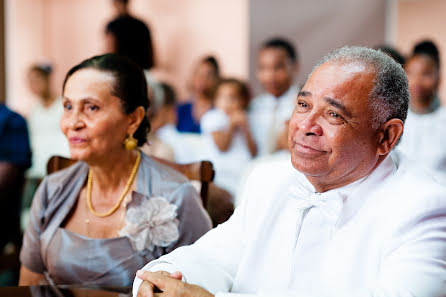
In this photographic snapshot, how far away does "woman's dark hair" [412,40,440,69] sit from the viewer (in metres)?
4.28

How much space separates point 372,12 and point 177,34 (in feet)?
6.81

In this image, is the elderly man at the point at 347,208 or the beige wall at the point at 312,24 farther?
the beige wall at the point at 312,24

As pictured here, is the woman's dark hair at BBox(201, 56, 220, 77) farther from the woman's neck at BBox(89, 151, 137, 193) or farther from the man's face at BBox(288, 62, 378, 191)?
the man's face at BBox(288, 62, 378, 191)

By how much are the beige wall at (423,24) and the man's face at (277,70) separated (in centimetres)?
317

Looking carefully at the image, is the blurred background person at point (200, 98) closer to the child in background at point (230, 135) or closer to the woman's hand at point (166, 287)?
the child in background at point (230, 135)

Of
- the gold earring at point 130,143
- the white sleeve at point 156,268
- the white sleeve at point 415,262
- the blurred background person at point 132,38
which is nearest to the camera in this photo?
the white sleeve at point 415,262

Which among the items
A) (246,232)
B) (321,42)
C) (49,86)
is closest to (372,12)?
(321,42)

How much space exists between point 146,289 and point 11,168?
184 centimetres

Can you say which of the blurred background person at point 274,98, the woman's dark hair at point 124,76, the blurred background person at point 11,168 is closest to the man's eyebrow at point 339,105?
the woman's dark hair at point 124,76

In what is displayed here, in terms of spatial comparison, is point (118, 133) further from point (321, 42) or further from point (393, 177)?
point (321, 42)

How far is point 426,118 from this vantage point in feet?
13.2

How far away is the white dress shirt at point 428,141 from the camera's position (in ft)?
12.8

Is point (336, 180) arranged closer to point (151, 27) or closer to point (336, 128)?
point (336, 128)

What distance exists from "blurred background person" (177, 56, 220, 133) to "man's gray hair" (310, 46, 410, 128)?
135 inches
